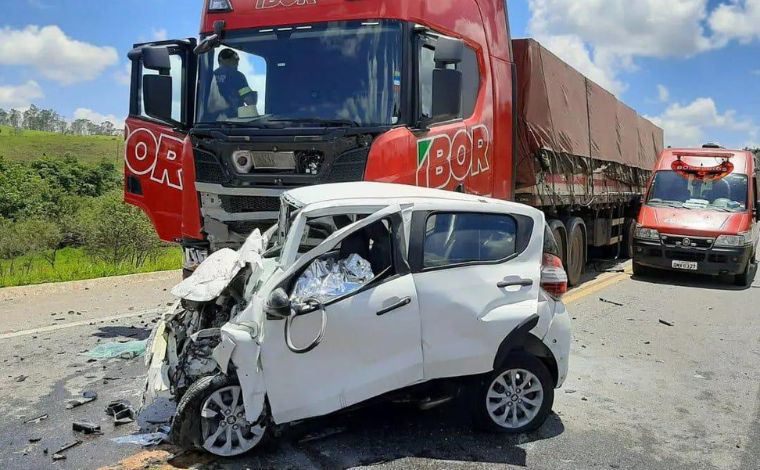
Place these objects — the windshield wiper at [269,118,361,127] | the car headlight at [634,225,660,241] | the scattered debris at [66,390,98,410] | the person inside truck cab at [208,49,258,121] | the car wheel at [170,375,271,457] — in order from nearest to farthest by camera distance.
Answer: the car wheel at [170,375,271,457]
the scattered debris at [66,390,98,410]
the windshield wiper at [269,118,361,127]
the person inside truck cab at [208,49,258,121]
the car headlight at [634,225,660,241]

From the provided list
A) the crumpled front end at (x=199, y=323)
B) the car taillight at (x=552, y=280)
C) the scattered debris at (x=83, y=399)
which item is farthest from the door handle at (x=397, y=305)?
the scattered debris at (x=83, y=399)

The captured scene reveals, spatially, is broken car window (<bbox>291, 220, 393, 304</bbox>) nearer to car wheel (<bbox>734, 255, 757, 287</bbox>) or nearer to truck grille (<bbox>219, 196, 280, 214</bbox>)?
truck grille (<bbox>219, 196, 280, 214</bbox>)

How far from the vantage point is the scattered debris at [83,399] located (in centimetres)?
481

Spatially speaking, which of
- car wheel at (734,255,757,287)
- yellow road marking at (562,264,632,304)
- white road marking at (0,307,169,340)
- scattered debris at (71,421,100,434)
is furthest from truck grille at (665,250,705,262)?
scattered debris at (71,421,100,434)

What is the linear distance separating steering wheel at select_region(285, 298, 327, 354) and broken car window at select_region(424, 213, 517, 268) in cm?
74

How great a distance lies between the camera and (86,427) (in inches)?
169

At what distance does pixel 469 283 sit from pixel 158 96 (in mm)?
4244

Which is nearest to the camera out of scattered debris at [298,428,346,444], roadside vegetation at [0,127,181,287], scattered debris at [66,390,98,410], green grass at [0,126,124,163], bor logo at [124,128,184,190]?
scattered debris at [298,428,346,444]

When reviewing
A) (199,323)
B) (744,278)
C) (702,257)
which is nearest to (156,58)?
(199,323)

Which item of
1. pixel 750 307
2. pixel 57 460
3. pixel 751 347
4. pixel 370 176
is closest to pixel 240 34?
pixel 370 176

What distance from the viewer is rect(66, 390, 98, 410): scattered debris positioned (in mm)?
4812

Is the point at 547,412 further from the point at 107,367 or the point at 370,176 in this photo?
the point at 107,367

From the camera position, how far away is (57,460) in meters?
3.87

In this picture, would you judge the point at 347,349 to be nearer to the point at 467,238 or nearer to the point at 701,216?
the point at 467,238
